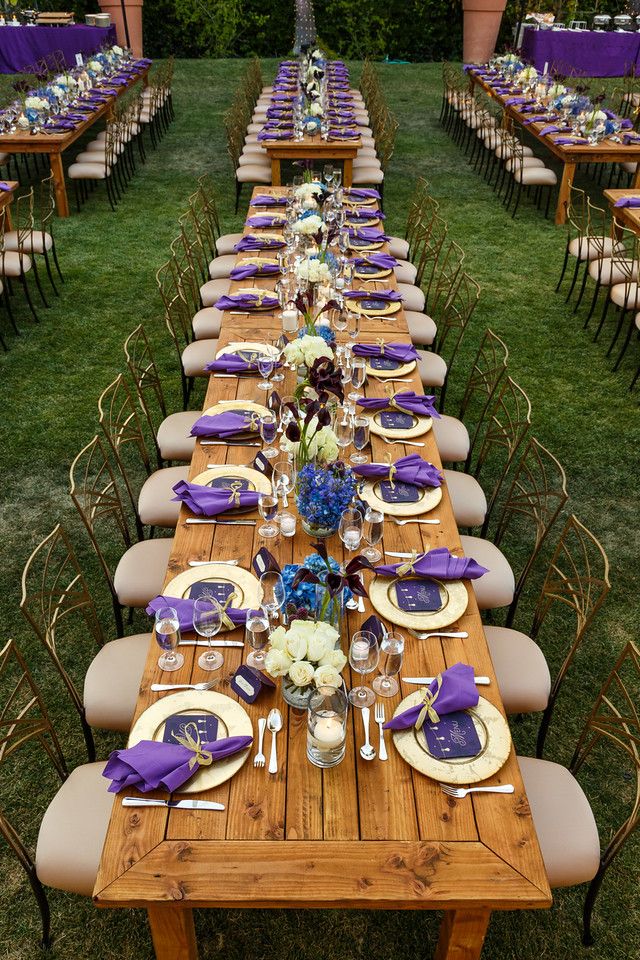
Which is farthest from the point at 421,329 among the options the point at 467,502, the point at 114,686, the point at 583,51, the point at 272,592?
the point at 583,51

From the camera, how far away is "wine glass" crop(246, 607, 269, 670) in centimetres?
248

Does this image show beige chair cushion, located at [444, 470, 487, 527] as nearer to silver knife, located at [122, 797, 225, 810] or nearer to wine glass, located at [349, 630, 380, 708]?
wine glass, located at [349, 630, 380, 708]

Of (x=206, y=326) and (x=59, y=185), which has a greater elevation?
(x=59, y=185)

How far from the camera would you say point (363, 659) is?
2438 mm

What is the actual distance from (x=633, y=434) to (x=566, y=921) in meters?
3.56

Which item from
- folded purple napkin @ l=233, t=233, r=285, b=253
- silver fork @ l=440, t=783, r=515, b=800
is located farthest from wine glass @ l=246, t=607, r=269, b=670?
folded purple napkin @ l=233, t=233, r=285, b=253

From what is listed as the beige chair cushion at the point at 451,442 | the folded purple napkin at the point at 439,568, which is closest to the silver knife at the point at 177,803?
the folded purple napkin at the point at 439,568

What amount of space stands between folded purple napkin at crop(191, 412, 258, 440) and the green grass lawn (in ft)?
3.54

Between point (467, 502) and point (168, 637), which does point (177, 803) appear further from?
point (467, 502)

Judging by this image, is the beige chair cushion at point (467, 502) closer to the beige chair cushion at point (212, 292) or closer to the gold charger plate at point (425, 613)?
the gold charger plate at point (425, 613)

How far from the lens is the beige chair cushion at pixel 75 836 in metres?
2.40

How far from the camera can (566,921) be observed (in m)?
2.81

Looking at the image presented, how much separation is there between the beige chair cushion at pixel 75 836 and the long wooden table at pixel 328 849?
34cm

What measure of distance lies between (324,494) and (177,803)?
1.18 m
